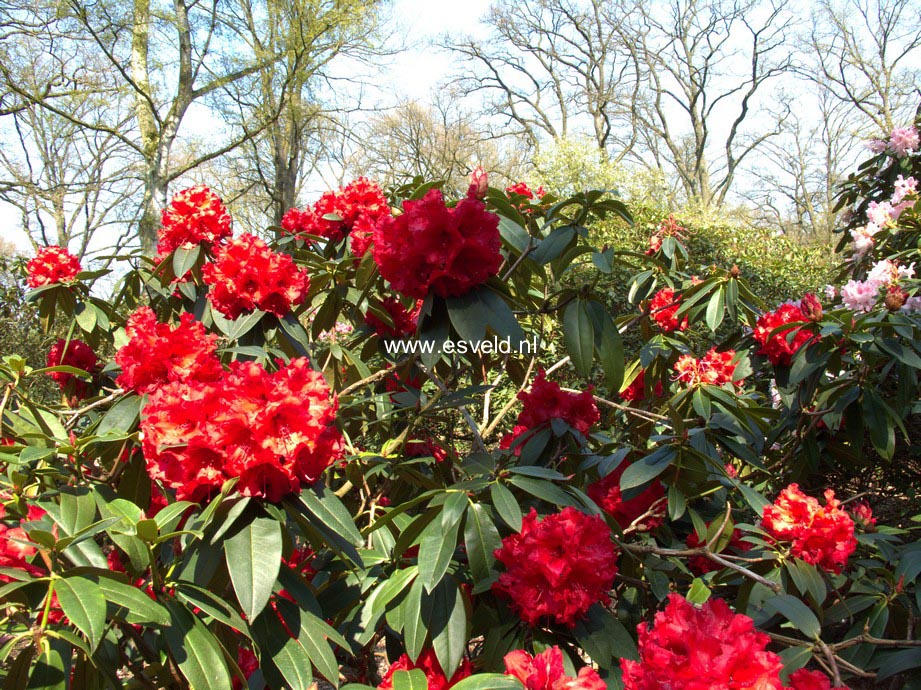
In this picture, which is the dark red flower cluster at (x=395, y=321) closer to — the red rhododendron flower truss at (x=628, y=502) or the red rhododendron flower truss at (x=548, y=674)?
the red rhododendron flower truss at (x=628, y=502)

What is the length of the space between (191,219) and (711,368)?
2.09m

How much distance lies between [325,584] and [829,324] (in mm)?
1722

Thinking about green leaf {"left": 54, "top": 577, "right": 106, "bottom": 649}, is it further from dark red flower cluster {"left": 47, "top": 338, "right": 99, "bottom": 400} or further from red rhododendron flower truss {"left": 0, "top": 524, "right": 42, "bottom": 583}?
dark red flower cluster {"left": 47, "top": 338, "right": 99, "bottom": 400}

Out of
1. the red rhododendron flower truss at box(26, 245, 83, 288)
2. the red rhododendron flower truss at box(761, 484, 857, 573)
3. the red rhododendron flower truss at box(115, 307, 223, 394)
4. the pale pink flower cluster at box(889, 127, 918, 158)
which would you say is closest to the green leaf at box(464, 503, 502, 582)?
the red rhododendron flower truss at box(115, 307, 223, 394)

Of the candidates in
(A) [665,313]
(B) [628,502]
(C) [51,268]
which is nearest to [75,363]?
(C) [51,268]

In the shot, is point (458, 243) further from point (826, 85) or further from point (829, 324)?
point (826, 85)

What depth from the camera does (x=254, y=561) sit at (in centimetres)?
94

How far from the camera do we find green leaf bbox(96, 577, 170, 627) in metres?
0.86

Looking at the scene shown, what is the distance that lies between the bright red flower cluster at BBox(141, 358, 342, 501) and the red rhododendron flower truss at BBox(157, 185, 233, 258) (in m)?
1.47

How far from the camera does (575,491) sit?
4.26ft

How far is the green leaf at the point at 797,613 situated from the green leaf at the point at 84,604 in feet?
3.82

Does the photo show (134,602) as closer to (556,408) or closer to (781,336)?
(556,408)

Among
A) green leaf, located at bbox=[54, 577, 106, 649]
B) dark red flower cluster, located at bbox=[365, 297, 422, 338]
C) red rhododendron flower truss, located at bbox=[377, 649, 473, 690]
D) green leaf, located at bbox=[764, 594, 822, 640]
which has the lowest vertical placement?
red rhododendron flower truss, located at bbox=[377, 649, 473, 690]

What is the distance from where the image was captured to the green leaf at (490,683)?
0.92 meters
